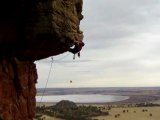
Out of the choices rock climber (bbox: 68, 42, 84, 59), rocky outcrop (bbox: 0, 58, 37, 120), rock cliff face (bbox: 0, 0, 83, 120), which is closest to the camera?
rock cliff face (bbox: 0, 0, 83, 120)

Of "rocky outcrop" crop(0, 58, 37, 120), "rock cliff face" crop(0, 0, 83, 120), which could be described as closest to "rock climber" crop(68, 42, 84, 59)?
"rock cliff face" crop(0, 0, 83, 120)

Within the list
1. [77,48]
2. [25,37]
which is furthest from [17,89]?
[77,48]

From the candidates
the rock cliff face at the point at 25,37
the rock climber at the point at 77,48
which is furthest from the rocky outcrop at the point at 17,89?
the rock climber at the point at 77,48

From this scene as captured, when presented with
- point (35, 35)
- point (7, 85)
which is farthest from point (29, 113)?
point (35, 35)

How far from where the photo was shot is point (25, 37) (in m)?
11.7

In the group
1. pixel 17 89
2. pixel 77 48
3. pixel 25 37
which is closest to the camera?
pixel 25 37

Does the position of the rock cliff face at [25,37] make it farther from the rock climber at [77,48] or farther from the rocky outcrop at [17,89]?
the rock climber at [77,48]

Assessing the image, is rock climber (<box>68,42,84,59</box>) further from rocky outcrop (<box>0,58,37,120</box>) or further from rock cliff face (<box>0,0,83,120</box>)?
rocky outcrop (<box>0,58,37,120</box>)

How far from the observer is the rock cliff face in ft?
37.1

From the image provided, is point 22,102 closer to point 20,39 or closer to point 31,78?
point 31,78

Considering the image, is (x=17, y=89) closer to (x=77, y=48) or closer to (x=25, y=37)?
(x=25, y=37)

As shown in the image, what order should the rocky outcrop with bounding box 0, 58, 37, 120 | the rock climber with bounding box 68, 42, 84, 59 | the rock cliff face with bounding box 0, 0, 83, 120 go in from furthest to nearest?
the rock climber with bounding box 68, 42, 84, 59
the rocky outcrop with bounding box 0, 58, 37, 120
the rock cliff face with bounding box 0, 0, 83, 120

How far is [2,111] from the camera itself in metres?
11.9

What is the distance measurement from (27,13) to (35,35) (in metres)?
0.76
